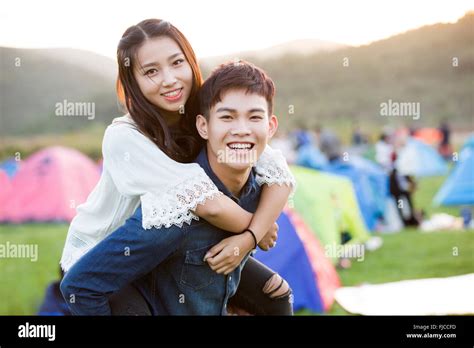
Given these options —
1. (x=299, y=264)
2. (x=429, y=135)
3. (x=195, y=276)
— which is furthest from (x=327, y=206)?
(x=429, y=135)

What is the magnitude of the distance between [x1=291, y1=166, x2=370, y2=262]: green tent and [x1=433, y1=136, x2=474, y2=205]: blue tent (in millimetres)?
1563

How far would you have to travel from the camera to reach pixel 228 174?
181 cm

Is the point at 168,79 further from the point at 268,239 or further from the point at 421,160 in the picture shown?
the point at 421,160

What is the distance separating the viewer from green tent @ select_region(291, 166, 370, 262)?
13.6ft

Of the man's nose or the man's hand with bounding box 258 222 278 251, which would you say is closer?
the man's nose

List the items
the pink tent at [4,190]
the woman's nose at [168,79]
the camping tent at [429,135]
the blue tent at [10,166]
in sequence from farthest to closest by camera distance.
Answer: the camping tent at [429,135] → the blue tent at [10,166] → the pink tent at [4,190] → the woman's nose at [168,79]

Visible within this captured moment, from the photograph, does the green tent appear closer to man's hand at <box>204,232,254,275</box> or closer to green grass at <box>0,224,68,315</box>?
green grass at <box>0,224,68,315</box>

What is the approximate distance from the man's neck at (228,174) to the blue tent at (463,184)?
4732mm

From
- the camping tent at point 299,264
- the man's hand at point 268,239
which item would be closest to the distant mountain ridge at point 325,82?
the camping tent at point 299,264

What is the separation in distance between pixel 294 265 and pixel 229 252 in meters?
1.80

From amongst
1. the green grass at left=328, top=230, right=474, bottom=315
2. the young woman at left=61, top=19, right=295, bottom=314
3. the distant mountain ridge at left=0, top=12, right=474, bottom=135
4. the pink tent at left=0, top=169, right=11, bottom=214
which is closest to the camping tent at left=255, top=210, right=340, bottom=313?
the green grass at left=328, top=230, right=474, bottom=315

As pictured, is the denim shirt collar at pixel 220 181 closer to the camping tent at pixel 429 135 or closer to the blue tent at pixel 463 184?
the blue tent at pixel 463 184

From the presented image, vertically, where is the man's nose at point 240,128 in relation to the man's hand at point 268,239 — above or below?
above

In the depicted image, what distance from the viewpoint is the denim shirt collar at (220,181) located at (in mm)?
1805
